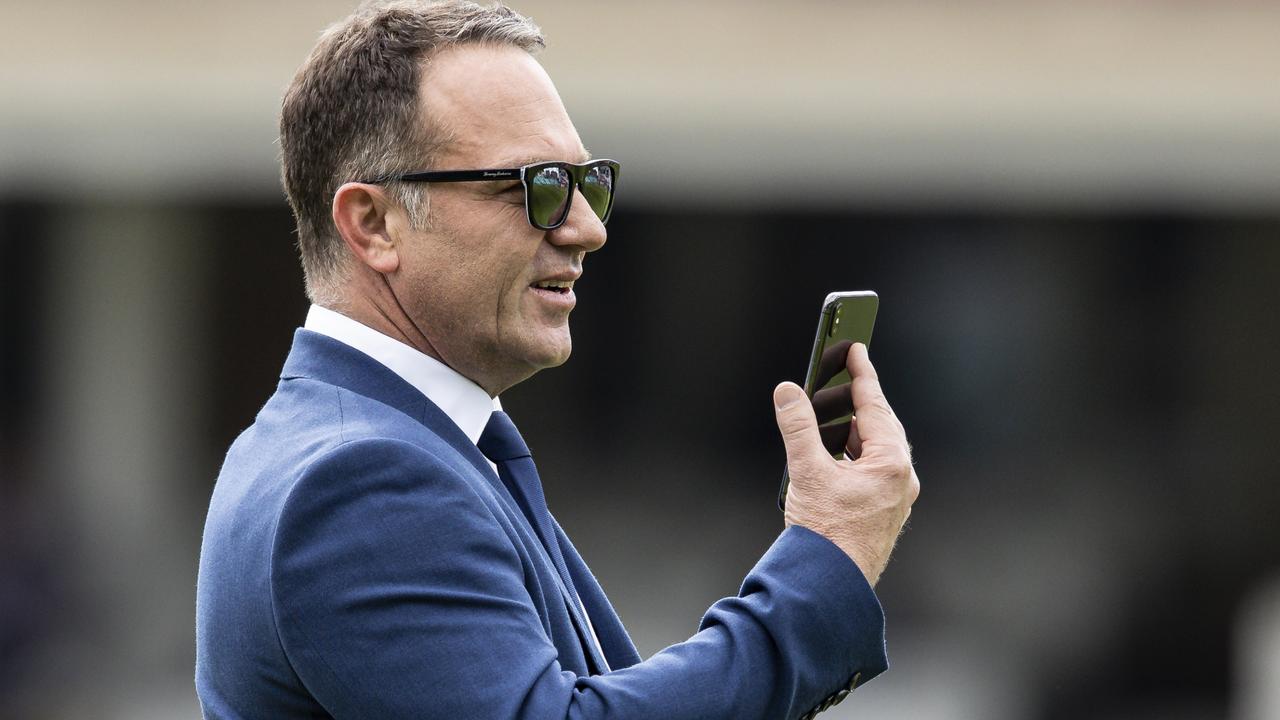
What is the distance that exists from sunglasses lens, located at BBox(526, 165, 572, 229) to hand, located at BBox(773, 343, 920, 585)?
360 millimetres

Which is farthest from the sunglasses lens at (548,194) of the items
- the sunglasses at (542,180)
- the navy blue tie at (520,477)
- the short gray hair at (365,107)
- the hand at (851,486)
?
the hand at (851,486)

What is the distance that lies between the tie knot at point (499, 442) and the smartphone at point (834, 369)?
0.34m

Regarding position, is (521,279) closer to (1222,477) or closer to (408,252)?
(408,252)

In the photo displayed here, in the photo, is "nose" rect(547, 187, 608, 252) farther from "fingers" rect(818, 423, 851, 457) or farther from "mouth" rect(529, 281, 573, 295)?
"fingers" rect(818, 423, 851, 457)

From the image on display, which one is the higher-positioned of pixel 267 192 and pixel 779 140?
pixel 779 140

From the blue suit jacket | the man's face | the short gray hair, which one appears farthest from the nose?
the blue suit jacket

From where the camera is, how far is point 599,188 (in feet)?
6.77

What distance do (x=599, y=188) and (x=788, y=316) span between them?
9013 millimetres

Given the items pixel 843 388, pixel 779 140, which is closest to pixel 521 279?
pixel 843 388

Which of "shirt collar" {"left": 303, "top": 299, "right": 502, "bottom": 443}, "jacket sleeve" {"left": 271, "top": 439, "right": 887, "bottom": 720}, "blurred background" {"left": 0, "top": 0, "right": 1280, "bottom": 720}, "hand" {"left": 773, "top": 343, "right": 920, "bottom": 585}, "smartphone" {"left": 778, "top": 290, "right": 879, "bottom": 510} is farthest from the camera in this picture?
"blurred background" {"left": 0, "top": 0, "right": 1280, "bottom": 720}

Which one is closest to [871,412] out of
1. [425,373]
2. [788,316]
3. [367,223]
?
[425,373]

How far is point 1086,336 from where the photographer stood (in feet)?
35.3

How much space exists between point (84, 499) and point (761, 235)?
15.1 feet

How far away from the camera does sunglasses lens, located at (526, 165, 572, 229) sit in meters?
1.96
